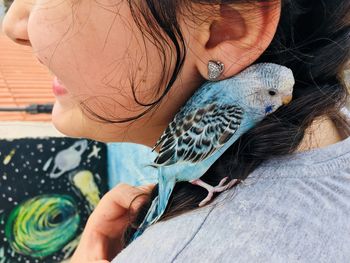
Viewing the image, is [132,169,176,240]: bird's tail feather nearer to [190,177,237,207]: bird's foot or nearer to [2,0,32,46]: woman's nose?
[190,177,237,207]: bird's foot

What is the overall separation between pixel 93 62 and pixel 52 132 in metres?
0.72

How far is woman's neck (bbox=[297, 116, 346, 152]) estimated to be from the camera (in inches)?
26.0

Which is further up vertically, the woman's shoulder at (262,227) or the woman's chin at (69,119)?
the woman's shoulder at (262,227)

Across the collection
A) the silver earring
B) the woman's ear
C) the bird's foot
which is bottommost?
the bird's foot

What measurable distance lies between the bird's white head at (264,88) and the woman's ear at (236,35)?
0.03 metres

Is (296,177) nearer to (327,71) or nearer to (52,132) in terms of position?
(327,71)

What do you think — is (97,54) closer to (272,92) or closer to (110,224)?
(272,92)

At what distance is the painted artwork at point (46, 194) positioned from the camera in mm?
1249

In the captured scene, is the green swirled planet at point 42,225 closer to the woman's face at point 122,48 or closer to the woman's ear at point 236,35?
the woman's face at point 122,48

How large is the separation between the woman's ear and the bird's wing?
67 millimetres

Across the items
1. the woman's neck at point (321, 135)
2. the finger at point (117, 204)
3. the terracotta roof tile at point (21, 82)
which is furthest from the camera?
the terracotta roof tile at point (21, 82)

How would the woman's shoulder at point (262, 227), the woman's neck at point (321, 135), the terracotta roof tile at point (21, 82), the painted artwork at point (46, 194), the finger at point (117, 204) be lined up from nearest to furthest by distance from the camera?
the woman's shoulder at point (262, 227)
the woman's neck at point (321, 135)
the finger at point (117, 204)
the painted artwork at point (46, 194)
the terracotta roof tile at point (21, 82)

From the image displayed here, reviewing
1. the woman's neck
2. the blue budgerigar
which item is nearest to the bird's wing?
the blue budgerigar

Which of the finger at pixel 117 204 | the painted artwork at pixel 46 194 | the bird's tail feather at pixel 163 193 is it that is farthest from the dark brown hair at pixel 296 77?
the painted artwork at pixel 46 194
